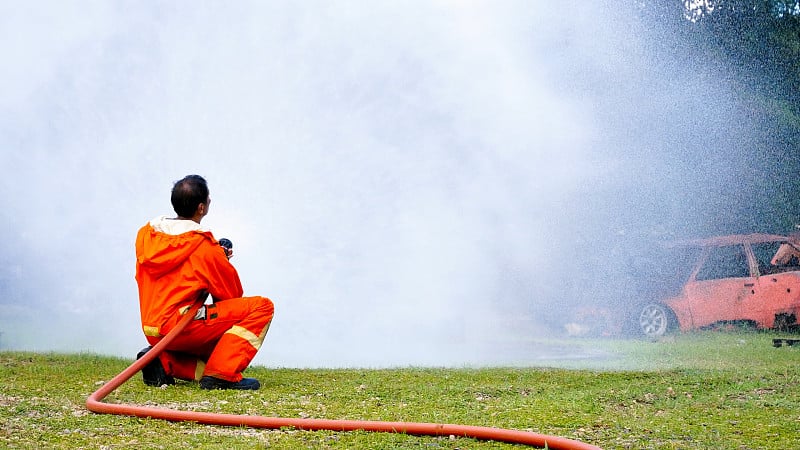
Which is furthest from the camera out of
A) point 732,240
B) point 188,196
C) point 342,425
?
point 732,240

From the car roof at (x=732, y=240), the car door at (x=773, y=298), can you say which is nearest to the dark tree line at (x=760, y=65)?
the car roof at (x=732, y=240)

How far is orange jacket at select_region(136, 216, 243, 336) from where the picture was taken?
577cm

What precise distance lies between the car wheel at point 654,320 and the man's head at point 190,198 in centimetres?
764

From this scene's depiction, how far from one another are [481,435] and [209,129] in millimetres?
7110

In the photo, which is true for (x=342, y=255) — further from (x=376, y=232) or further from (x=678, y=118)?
(x=678, y=118)

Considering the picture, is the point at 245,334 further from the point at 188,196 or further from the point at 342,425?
the point at 342,425

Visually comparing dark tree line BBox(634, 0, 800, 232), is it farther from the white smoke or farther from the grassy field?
the grassy field

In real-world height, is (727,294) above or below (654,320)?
above

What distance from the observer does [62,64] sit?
416 inches

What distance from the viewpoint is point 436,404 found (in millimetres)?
5305

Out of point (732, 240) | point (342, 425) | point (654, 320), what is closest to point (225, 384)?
point (342, 425)

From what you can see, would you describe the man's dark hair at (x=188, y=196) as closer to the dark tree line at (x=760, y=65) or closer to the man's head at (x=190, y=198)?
the man's head at (x=190, y=198)

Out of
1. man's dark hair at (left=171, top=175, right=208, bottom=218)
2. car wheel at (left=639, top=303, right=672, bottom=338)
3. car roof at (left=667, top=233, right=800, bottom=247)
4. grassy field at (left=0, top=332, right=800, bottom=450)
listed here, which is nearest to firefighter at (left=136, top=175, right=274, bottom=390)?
man's dark hair at (left=171, top=175, right=208, bottom=218)

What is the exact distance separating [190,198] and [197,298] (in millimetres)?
647
